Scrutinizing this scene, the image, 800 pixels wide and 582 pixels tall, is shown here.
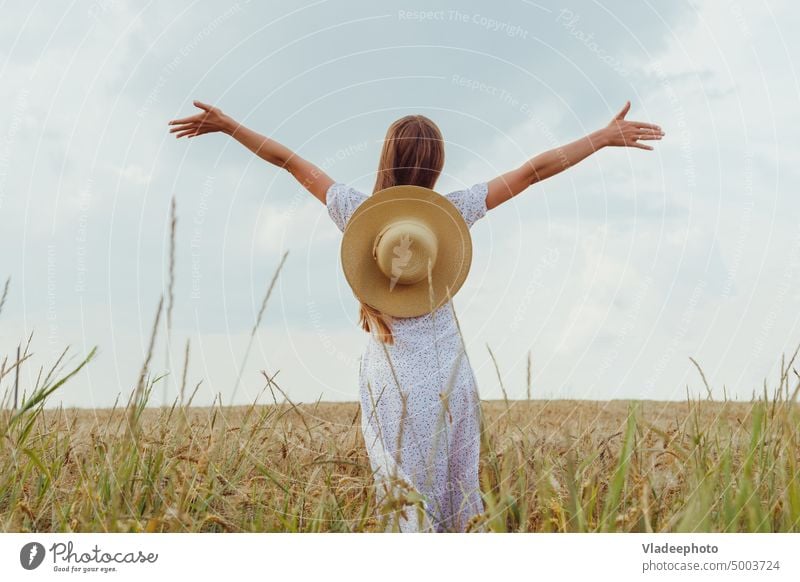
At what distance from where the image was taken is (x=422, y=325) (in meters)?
4.32

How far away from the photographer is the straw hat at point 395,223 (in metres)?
4.11

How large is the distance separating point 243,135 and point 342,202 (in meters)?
0.77

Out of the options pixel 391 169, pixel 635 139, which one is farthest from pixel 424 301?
pixel 635 139

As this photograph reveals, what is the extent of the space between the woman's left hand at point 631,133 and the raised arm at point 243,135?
1.96 meters

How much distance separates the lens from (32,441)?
12.8 feet

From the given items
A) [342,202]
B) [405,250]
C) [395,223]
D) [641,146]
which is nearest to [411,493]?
[405,250]

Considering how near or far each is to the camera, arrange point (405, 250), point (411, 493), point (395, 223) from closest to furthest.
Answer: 1. point (411, 493)
2. point (405, 250)
3. point (395, 223)

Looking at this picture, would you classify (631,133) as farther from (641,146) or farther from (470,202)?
(470,202)

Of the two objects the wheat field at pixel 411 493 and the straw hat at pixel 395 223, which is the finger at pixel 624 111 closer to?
the straw hat at pixel 395 223

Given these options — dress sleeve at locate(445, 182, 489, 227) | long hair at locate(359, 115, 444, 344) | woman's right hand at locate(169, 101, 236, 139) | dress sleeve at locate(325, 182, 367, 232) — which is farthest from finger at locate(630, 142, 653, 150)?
woman's right hand at locate(169, 101, 236, 139)
